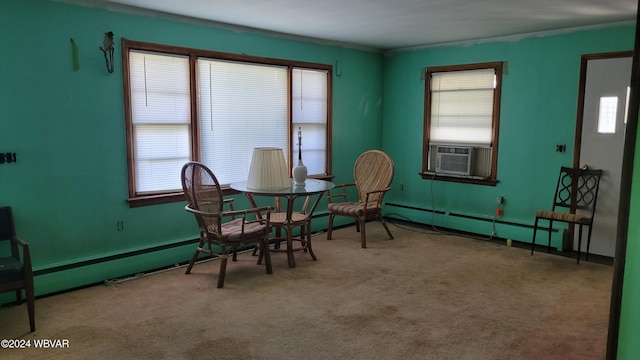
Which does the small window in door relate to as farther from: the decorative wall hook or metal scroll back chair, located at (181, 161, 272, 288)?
the decorative wall hook

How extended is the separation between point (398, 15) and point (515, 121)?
81.6 inches

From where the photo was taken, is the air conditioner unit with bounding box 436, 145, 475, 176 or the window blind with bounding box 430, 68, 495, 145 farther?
the air conditioner unit with bounding box 436, 145, 475, 176

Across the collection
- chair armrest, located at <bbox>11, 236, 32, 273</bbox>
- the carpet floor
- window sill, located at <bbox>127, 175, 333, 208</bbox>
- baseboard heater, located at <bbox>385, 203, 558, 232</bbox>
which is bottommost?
the carpet floor

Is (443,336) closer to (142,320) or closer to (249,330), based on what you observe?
(249,330)

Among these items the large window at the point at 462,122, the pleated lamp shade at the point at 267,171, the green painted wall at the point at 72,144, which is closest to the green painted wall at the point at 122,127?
the green painted wall at the point at 72,144

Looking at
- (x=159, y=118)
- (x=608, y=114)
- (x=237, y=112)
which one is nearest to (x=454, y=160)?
(x=608, y=114)

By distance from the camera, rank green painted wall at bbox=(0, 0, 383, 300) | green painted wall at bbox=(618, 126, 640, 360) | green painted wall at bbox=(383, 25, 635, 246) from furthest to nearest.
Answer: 1. green painted wall at bbox=(383, 25, 635, 246)
2. green painted wall at bbox=(0, 0, 383, 300)
3. green painted wall at bbox=(618, 126, 640, 360)

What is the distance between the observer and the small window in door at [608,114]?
464 cm

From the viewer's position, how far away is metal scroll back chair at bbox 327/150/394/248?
17.0 ft

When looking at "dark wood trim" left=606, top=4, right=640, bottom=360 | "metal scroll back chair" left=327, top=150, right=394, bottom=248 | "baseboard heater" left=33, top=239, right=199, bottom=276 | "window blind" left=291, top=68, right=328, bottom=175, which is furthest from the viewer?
"window blind" left=291, top=68, right=328, bottom=175

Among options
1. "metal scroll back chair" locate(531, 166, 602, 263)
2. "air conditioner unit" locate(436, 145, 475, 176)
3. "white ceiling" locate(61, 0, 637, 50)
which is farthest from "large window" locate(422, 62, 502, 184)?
"metal scroll back chair" locate(531, 166, 602, 263)

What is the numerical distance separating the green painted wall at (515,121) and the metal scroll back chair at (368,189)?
97 centimetres

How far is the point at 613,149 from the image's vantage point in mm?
4684

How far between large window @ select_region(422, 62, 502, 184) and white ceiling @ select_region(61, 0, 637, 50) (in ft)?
1.93
